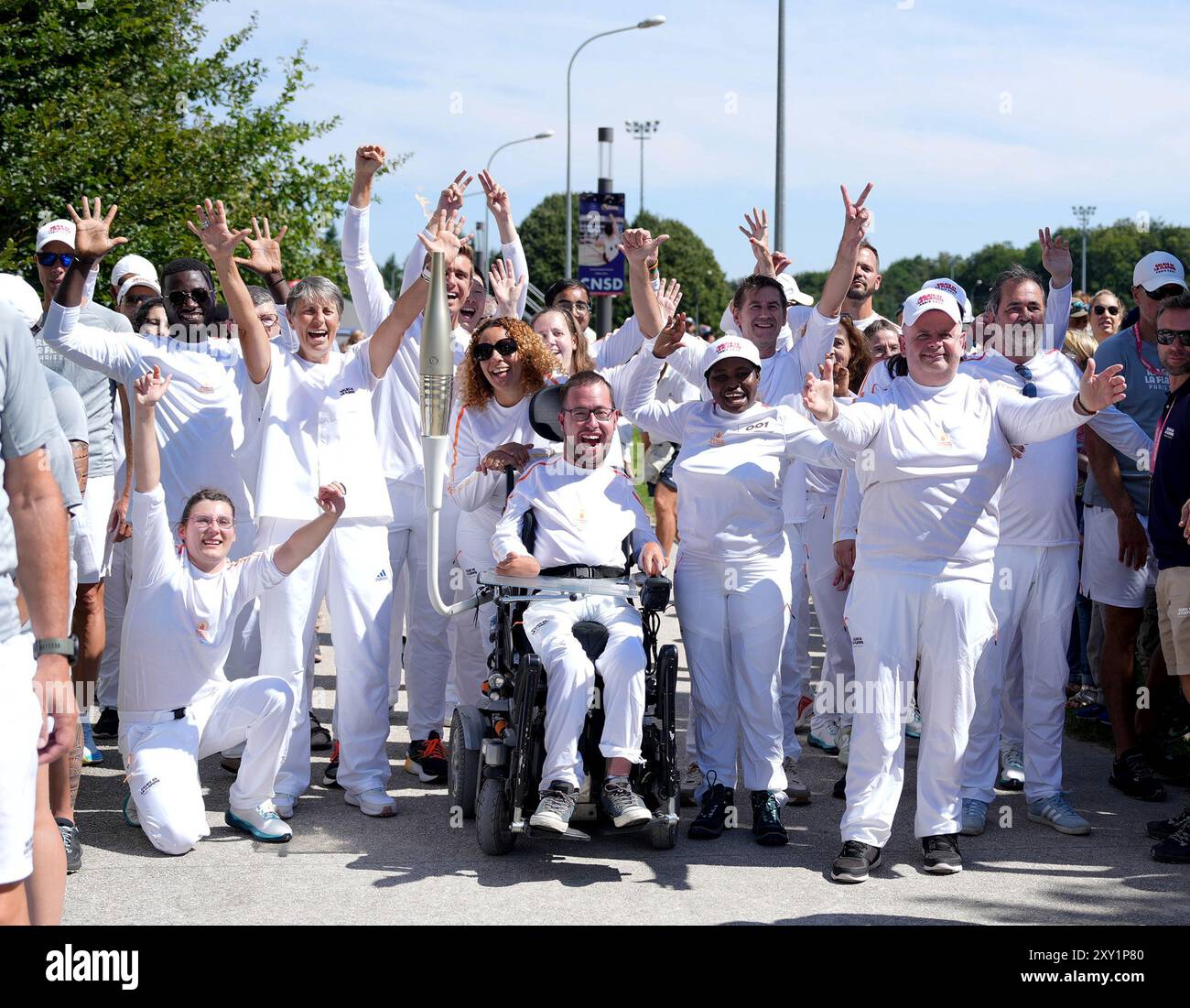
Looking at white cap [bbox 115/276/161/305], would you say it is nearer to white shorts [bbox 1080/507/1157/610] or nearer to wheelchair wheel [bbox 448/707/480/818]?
wheelchair wheel [bbox 448/707/480/818]

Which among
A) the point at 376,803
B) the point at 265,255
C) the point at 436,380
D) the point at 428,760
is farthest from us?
the point at 265,255

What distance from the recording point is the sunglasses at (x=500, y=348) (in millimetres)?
6934

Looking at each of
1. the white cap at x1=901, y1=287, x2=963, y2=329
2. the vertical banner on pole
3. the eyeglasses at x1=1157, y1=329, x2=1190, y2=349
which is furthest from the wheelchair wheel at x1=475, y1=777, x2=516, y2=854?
the vertical banner on pole

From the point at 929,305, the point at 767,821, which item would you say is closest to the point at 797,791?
the point at 767,821

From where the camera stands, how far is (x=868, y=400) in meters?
5.93

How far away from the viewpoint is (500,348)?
273 inches

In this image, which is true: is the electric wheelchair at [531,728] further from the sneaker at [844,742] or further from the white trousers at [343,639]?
the sneaker at [844,742]

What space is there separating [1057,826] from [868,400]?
2102mm

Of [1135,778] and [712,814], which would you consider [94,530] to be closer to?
[712,814]

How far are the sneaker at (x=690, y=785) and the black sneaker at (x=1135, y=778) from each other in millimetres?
2104

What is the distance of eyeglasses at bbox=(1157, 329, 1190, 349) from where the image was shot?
20.3 ft

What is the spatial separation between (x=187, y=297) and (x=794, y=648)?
12.2 ft

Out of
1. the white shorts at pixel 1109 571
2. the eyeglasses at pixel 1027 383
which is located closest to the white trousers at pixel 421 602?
the eyeglasses at pixel 1027 383
